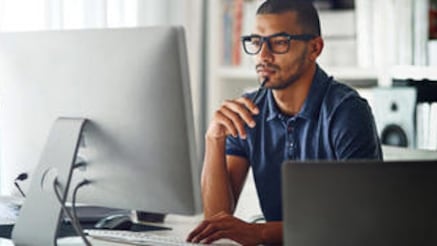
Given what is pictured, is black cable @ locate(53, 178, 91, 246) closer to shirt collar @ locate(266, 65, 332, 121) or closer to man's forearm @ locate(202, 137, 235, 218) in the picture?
man's forearm @ locate(202, 137, 235, 218)

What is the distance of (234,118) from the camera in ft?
6.38

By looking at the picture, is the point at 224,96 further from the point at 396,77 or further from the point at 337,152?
the point at 337,152

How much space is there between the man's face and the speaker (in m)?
0.76

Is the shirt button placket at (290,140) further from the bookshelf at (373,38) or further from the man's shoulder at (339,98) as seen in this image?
the bookshelf at (373,38)

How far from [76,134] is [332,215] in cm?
58

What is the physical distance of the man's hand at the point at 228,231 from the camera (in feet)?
5.82

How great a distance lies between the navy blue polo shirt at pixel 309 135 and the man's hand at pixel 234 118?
3 cm

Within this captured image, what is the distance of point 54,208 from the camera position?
1.65m

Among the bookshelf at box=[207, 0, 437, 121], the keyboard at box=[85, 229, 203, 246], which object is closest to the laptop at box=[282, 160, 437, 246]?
the keyboard at box=[85, 229, 203, 246]

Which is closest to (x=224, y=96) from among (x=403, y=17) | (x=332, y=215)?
(x=403, y=17)

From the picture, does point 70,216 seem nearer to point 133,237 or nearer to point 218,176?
point 133,237

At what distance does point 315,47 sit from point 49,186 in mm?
693

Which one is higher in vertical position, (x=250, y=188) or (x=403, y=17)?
(x=403, y=17)

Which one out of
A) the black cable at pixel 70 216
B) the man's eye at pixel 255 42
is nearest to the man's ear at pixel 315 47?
the man's eye at pixel 255 42
